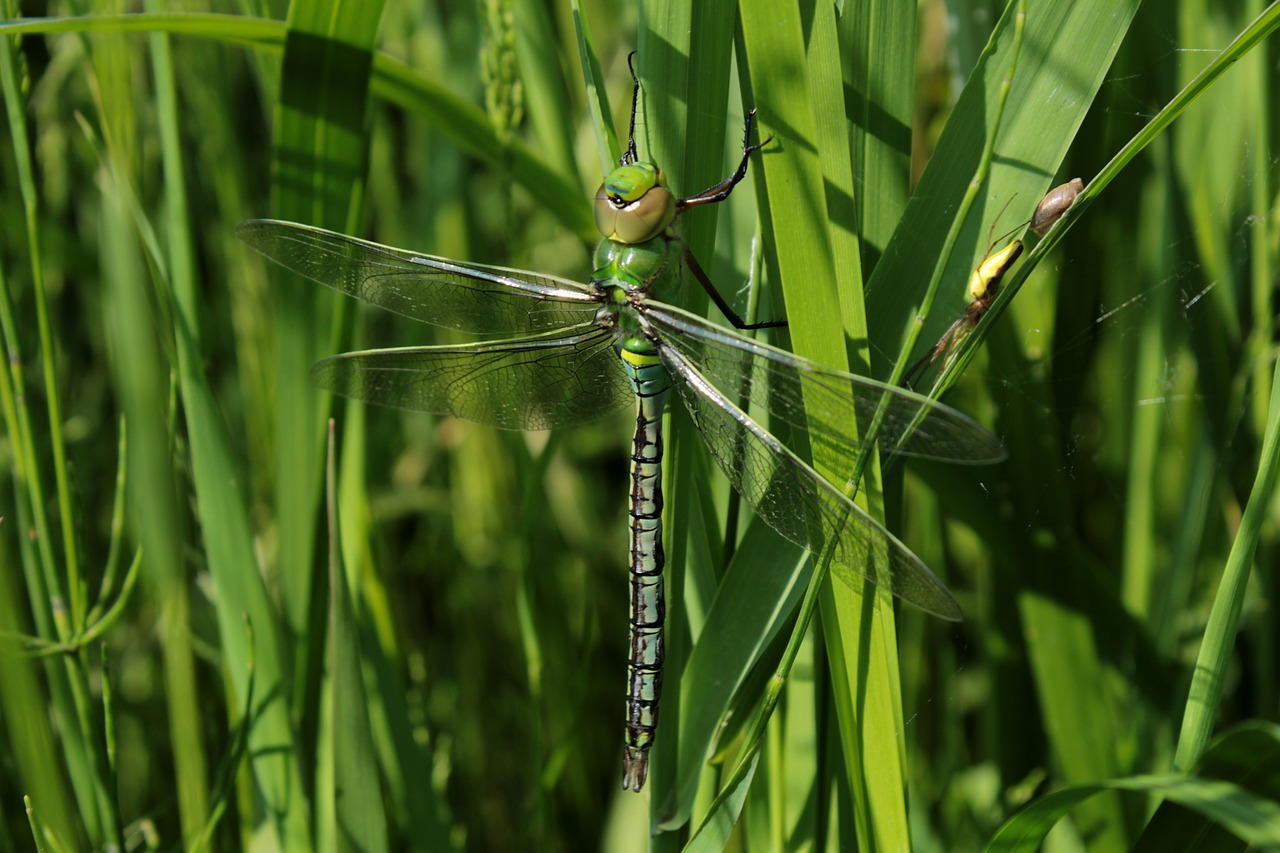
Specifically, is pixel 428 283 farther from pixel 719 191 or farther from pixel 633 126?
pixel 719 191

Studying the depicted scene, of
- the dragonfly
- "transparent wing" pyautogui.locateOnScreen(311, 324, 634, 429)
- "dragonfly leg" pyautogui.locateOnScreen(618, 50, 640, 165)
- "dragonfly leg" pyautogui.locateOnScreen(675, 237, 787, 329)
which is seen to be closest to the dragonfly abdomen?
the dragonfly

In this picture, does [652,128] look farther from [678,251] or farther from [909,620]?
[909,620]

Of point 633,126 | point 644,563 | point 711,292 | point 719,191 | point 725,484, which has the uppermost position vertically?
point 633,126

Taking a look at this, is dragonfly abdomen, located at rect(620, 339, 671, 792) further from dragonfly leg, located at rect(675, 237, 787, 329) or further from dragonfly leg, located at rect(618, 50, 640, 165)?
dragonfly leg, located at rect(618, 50, 640, 165)

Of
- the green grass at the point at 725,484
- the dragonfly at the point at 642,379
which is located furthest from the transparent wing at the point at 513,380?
the green grass at the point at 725,484

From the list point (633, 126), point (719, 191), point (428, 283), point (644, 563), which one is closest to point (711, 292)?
point (719, 191)

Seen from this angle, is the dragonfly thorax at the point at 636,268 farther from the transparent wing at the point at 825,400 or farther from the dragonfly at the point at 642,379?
the transparent wing at the point at 825,400
